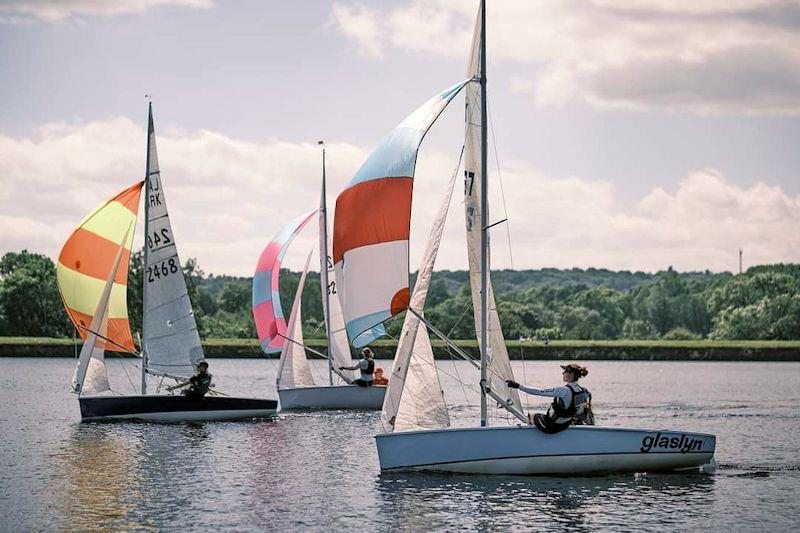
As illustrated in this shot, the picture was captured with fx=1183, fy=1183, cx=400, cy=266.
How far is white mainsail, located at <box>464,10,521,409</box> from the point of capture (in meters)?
23.0

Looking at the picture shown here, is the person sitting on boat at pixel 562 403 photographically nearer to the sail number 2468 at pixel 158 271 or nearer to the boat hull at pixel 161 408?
the boat hull at pixel 161 408

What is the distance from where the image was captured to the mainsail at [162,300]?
35031 mm

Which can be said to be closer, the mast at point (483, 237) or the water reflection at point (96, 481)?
the water reflection at point (96, 481)

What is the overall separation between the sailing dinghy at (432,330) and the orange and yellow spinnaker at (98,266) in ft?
46.9

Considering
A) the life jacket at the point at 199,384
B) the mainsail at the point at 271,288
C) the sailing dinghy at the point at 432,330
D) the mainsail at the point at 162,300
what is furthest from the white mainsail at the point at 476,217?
the mainsail at the point at 271,288

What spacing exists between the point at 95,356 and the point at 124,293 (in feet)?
7.15

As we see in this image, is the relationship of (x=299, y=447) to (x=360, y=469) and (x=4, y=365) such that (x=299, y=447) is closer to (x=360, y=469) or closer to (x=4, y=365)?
(x=360, y=469)

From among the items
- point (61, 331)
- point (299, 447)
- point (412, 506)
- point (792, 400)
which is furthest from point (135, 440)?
point (61, 331)

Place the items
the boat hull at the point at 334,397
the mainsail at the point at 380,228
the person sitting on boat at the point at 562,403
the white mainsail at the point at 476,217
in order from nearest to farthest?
the person sitting on boat at the point at 562,403 → the mainsail at the point at 380,228 → the white mainsail at the point at 476,217 → the boat hull at the point at 334,397

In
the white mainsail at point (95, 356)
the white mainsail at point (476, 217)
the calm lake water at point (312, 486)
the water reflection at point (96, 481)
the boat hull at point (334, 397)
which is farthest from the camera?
the boat hull at point (334, 397)

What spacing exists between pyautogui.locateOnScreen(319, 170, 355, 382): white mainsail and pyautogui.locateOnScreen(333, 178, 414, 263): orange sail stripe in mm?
19282

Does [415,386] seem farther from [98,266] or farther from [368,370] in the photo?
[368,370]

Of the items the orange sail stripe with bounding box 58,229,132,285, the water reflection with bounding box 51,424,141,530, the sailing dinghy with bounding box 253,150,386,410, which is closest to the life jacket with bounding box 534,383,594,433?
the water reflection with bounding box 51,424,141,530

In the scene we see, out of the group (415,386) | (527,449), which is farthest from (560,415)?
(415,386)
